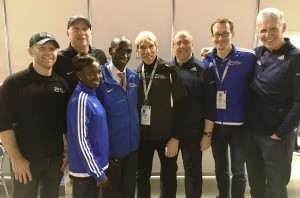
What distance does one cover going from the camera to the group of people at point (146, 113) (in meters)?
1.87

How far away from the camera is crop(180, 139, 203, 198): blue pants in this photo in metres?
2.52

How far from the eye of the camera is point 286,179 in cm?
224

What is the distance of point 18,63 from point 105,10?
50.9 inches

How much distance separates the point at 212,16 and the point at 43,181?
2.61 m

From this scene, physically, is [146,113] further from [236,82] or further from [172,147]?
[236,82]

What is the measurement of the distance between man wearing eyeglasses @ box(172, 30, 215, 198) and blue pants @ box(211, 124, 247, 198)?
0.10m

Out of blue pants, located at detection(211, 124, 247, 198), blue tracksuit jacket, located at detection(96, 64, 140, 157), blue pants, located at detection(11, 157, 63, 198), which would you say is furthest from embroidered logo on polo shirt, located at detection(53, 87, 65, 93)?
blue pants, located at detection(211, 124, 247, 198)

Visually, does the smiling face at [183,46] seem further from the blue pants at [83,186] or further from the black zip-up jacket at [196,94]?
the blue pants at [83,186]

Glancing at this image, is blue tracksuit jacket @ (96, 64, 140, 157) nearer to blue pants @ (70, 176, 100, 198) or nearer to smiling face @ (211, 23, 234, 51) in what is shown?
blue pants @ (70, 176, 100, 198)

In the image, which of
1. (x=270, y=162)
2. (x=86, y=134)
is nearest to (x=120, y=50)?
(x=86, y=134)

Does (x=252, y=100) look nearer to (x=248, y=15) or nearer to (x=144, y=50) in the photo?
(x=144, y=50)

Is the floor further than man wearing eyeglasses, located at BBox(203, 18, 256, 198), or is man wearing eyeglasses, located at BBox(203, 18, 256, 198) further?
the floor

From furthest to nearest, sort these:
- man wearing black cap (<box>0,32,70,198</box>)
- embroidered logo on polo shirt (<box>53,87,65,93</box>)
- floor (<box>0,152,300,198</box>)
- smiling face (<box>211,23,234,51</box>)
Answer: floor (<box>0,152,300,198</box>) < smiling face (<box>211,23,234,51</box>) < embroidered logo on polo shirt (<box>53,87,65,93</box>) < man wearing black cap (<box>0,32,70,198</box>)

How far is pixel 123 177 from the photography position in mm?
2252
